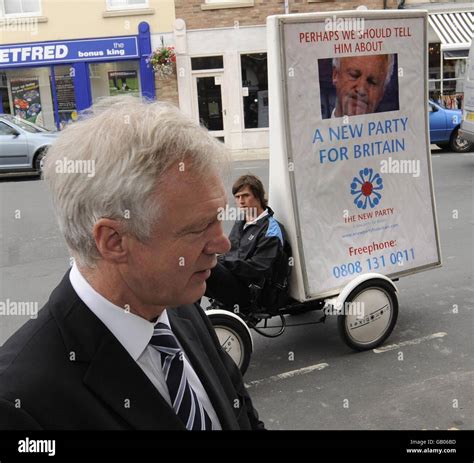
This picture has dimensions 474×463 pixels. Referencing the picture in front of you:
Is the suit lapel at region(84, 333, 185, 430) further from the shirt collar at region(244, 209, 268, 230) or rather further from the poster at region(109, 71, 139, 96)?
the poster at region(109, 71, 139, 96)

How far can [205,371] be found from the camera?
1639 millimetres

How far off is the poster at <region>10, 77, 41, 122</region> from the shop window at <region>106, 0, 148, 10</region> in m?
3.40

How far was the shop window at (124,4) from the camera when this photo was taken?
→ 18.2m

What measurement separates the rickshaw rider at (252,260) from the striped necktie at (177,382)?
2.38 metres

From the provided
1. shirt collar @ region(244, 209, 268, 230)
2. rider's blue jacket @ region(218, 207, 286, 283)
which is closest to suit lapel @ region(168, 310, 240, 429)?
rider's blue jacket @ region(218, 207, 286, 283)

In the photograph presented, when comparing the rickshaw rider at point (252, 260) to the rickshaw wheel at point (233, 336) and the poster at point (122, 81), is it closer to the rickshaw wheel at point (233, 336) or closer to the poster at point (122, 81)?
the rickshaw wheel at point (233, 336)

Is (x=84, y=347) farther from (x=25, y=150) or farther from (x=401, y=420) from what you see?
(x=25, y=150)

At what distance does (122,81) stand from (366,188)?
15890 millimetres

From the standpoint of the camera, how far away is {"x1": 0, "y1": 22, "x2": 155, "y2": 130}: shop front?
1830cm

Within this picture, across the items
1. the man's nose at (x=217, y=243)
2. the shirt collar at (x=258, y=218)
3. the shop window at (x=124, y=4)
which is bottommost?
the shirt collar at (x=258, y=218)

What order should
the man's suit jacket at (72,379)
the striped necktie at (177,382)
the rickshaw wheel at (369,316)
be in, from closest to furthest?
the man's suit jacket at (72,379), the striped necktie at (177,382), the rickshaw wheel at (369,316)

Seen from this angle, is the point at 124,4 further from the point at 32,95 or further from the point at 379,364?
the point at 379,364

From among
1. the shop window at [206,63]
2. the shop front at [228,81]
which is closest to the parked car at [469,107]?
the shop front at [228,81]

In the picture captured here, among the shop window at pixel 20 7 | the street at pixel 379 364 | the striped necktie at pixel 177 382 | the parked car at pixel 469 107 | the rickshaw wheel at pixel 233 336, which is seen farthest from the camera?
the shop window at pixel 20 7
